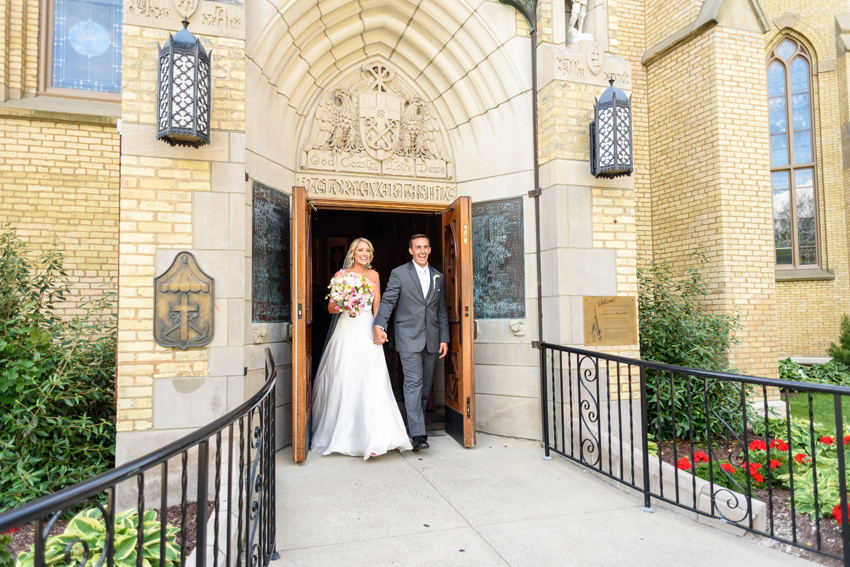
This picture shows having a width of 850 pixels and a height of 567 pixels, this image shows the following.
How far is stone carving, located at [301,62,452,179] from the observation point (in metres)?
5.78

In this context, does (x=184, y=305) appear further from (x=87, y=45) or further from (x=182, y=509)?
(x=87, y=45)

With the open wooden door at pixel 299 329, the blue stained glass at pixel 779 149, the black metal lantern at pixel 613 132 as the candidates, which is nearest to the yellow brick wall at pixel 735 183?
the black metal lantern at pixel 613 132

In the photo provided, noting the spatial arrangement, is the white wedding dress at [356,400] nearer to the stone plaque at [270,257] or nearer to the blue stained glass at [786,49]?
the stone plaque at [270,257]

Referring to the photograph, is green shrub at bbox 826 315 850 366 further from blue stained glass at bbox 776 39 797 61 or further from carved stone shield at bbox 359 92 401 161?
carved stone shield at bbox 359 92 401 161

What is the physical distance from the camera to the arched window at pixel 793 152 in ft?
37.4

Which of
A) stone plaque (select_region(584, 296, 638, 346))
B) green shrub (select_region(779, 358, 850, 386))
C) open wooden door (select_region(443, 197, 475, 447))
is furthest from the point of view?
green shrub (select_region(779, 358, 850, 386))

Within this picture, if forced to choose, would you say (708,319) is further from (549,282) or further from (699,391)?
(549,282)

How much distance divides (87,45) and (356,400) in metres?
Result: 6.25

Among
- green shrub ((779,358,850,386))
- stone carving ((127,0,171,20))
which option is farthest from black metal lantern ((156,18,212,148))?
green shrub ((779,358,850,386))

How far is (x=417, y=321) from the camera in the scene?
5.18 metres

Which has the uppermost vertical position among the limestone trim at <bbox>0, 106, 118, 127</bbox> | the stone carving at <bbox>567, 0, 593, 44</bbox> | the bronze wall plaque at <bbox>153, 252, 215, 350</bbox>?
the stone carving at <bbox>567, 0, 593, 44</bbox>

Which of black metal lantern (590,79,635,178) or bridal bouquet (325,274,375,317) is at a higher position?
black metal lantern (590,79,635,178)

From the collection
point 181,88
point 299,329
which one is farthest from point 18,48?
point 299,329

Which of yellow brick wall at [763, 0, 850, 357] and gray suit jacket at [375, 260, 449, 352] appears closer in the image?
gray suit jacket at [375, 260, 449, 352]
